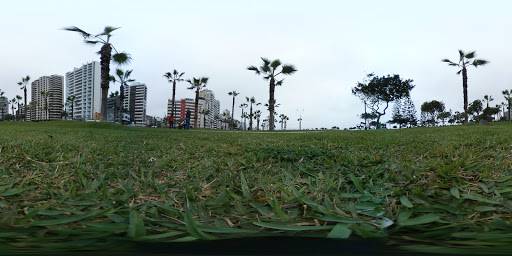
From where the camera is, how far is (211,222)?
1.01m

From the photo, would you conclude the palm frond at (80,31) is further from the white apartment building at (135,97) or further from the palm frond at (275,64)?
the white apartment building at (135,97)

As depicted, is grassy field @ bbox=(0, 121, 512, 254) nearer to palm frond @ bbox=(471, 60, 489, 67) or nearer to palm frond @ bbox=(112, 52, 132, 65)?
palm frond @ bbox=(112, 52, 132, 65)

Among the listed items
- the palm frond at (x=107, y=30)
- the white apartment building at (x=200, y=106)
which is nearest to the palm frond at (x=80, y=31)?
the palm frond at (x=107, y=30)

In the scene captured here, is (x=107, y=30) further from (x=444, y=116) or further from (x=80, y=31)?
(x=444, y=116)

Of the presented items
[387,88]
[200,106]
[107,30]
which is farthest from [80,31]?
[200,106]

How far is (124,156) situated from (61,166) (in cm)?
56

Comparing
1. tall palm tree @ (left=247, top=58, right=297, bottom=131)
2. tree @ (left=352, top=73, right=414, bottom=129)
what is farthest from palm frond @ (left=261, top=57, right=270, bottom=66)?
tree @ (left=352, top=73, right=414, bottom=129)

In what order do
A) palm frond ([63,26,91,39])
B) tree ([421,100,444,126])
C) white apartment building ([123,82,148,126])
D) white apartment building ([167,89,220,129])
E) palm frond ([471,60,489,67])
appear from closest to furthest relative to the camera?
1. palm frond ([63,26,91,39])
2. palm frond ([471,60,489,67])
3. tree ([421,100,444,126])
4. white apartment building ([123,82,148,126])
5. white apartment building ([167,89,220,129])

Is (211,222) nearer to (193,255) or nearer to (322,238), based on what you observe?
(193,255)

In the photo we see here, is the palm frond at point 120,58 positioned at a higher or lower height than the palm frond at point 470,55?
lower

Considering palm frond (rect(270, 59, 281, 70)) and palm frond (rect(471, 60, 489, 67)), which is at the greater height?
palm frond (rect(471, 60, 489, 67))

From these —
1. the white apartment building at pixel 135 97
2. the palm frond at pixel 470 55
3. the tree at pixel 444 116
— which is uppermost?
the white apartment building at pixel 135 97

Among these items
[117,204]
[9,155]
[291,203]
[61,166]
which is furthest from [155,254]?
[9,155]

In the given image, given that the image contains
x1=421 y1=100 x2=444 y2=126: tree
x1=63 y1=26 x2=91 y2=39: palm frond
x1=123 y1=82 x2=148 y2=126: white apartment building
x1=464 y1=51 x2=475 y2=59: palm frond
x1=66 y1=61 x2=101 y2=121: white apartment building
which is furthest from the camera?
x1=123 y1=82 x2=148 y2=126: white apartment building
